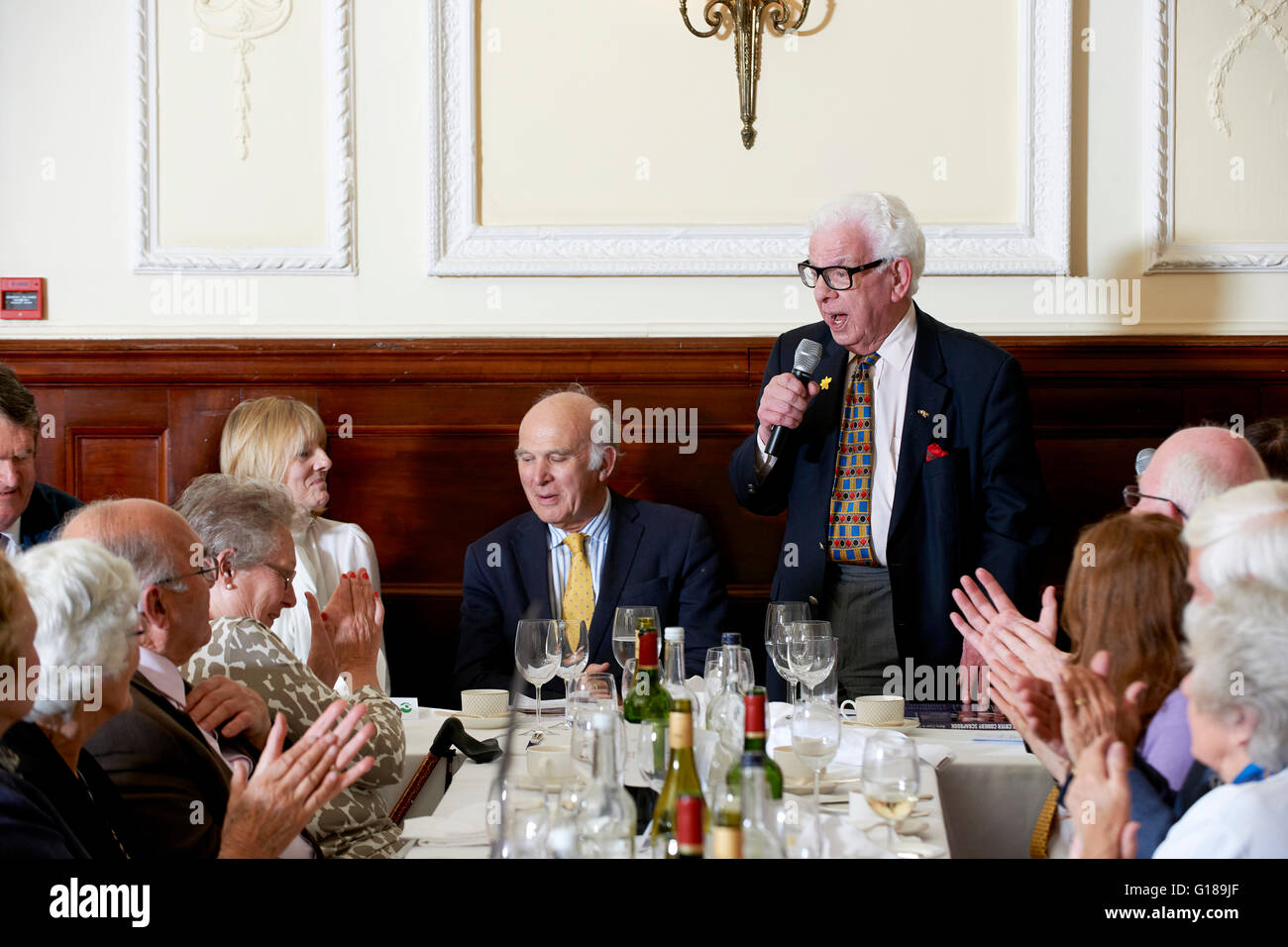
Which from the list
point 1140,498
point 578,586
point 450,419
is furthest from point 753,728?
point 450,419

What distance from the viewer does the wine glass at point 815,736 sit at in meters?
1.78

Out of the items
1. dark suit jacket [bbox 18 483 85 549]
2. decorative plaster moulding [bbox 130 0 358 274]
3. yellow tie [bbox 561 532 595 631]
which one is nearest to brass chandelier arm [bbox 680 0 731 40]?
decorative plaster moulding [bbox 130 0 358 274]

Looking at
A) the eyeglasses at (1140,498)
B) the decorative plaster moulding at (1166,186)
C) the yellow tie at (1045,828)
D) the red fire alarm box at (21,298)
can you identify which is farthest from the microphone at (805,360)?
the red fire alarm box at (21,298)

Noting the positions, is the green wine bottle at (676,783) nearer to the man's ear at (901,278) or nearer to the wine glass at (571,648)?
the wine glass at (571,648)

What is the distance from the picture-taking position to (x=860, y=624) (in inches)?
118

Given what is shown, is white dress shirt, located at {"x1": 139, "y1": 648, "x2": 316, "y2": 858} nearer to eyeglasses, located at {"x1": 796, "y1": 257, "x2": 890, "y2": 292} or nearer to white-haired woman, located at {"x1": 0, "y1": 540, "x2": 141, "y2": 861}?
white-haired woman, located at {"x1": 0, "y1": 540, "x2": 141, "y2": 861}

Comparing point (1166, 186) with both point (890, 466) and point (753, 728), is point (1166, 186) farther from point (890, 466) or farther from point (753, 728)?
point (753, 728)

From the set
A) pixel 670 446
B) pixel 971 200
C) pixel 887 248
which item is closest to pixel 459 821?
pixel 887 248

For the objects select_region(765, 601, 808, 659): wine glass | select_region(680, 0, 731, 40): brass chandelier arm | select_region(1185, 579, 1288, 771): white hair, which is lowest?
select_region(765, 601, 808, 659): wine glass

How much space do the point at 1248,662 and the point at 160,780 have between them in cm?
141

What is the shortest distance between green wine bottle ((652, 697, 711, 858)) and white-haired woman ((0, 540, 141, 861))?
0.69 metres

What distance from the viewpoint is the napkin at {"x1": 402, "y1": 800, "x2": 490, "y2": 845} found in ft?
5.57

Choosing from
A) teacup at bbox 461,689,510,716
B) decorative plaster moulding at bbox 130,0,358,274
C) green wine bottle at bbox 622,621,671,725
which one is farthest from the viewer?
decorative plaster moulding at bbox 130,0,358,274
